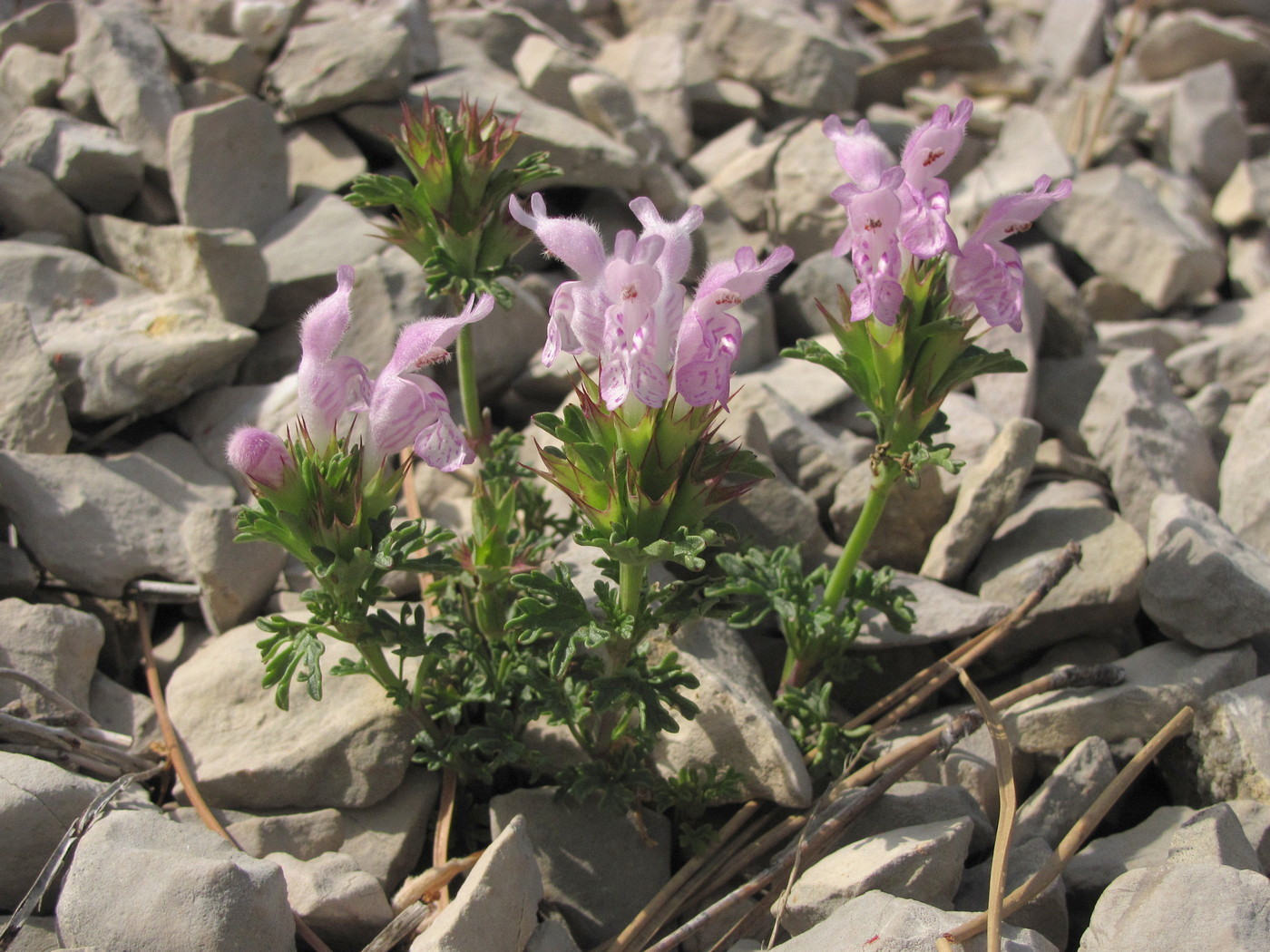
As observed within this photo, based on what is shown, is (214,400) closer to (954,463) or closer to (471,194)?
(471,194)

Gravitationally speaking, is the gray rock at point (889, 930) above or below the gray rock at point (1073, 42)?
below

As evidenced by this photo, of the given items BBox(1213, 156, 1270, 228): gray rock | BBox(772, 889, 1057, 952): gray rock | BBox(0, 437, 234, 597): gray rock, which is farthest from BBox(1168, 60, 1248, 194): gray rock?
BBox(0, 437, 234, 597): gray rock

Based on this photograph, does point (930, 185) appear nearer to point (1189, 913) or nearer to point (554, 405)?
point (1189, 913)

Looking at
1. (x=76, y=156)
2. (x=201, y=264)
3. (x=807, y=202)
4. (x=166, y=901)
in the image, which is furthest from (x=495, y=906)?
(x=807, y=202)

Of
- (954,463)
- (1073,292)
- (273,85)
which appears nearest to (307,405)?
(954,463)

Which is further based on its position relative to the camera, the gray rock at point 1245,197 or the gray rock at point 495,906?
the gray rock at point 1245,197

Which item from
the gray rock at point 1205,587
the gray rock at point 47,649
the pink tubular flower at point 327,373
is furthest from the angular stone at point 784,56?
the gray rock at point 47,649

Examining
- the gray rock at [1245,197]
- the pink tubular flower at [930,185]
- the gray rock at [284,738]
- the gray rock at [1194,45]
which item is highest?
the pink tubular flower at [930,185]

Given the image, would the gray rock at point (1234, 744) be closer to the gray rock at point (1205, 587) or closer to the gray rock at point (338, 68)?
the gray rock at point (1205, 587)

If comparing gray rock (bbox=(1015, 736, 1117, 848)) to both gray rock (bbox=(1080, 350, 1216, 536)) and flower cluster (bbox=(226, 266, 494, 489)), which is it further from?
flower cluster (bbox=(226, 266, 494, 489))
